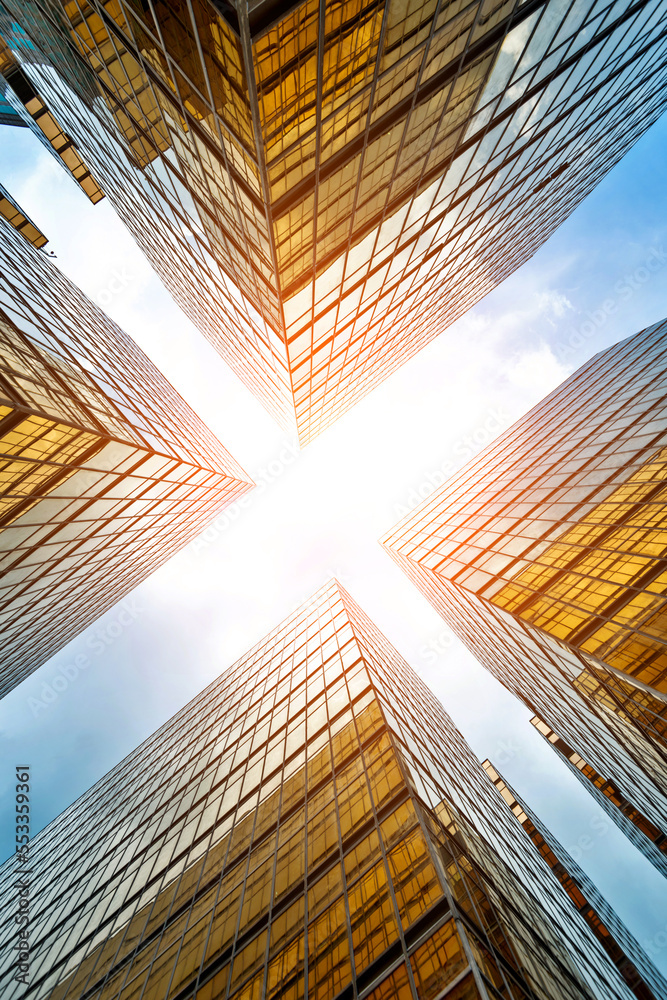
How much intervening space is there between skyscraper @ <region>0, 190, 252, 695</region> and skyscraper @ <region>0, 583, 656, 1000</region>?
11472 mm

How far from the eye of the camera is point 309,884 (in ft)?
36.6

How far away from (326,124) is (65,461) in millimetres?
10117

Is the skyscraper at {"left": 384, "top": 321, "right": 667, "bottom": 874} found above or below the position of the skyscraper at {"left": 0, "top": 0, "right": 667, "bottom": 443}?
below

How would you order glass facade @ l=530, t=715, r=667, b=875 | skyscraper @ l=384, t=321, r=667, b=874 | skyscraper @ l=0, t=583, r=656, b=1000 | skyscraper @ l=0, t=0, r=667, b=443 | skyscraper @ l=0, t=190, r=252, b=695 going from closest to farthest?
skyscraper @ l=0, t=0, r=667, b=443 → skyscraper @ l=0, t=583, r=656, b=1000 → skyscraper @ l=0, t=190, r=252, b=695 → skyscraper @ l=384, t=321, r=667, b=874 → glass facade @ l=530, t=715, r=667, b=875

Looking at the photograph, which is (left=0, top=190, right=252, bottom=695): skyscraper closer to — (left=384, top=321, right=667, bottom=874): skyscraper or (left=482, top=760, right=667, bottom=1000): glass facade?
(left=384, top=321, right=667, bottom=874): skyscraper

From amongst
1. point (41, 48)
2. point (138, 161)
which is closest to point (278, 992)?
point (138, 161)

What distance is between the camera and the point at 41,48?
18.2 meters

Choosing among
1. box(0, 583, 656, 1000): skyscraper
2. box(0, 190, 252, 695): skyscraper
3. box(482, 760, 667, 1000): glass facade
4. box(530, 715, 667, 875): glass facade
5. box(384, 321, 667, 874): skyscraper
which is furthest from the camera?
box(530, 715, 667, 875): glass facade

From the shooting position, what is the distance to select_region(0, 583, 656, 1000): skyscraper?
27.7ft

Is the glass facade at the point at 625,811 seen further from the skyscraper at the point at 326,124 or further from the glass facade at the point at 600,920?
the skyscraper at the point at 326,124

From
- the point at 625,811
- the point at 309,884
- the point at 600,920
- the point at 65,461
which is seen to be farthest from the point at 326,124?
the point at 600,920

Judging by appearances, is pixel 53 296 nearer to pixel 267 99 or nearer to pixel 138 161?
pixel 138 161

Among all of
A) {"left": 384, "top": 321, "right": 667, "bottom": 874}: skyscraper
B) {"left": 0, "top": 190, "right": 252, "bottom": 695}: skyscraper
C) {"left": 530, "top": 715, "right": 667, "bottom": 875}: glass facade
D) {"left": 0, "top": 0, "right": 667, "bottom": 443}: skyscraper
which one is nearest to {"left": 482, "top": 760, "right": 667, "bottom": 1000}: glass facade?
{"left": 530, "top": 715, "right": 667, "bottom": 875}: glass facade

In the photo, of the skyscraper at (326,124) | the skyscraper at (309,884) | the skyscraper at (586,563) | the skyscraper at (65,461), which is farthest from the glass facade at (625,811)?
the skyscraper at (326,124)
